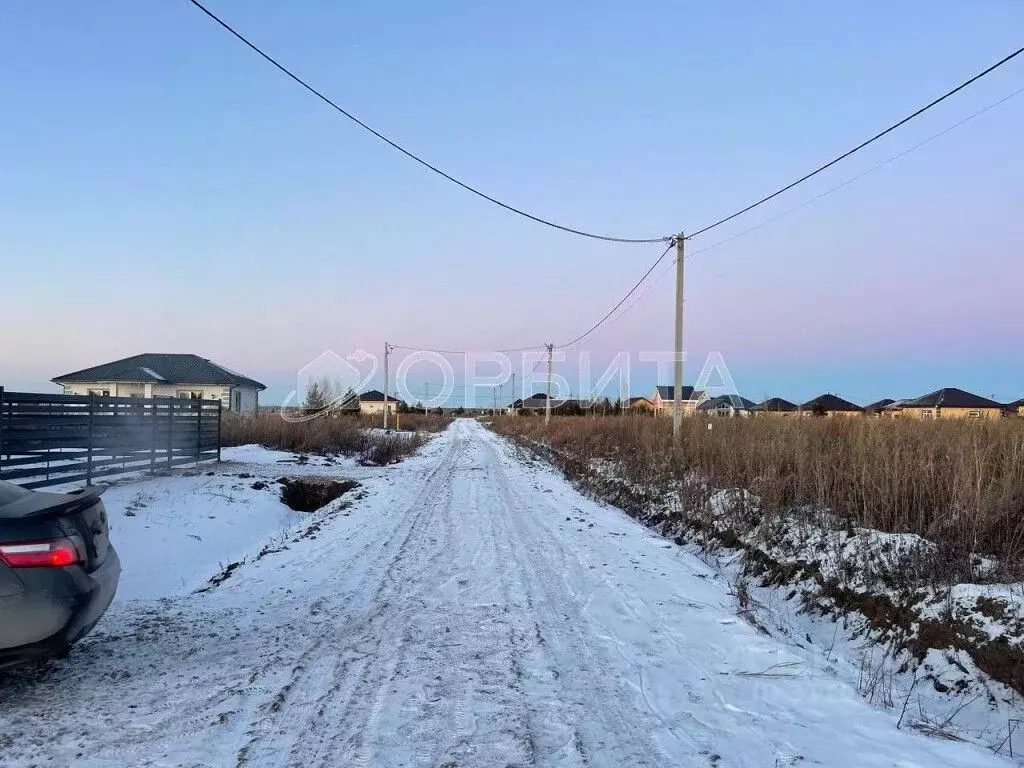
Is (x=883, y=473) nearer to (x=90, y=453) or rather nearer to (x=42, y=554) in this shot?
(x=42, y=554)

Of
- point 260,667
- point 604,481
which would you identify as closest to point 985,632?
point 260,667

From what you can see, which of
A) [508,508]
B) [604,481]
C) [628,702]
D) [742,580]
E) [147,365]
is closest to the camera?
[628,702]

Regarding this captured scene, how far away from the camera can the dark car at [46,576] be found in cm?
349

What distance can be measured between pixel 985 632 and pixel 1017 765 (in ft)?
4.53

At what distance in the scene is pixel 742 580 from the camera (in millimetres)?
7434

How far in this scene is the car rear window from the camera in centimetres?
396

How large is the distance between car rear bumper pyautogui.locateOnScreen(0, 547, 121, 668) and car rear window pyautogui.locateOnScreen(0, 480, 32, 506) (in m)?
0.61

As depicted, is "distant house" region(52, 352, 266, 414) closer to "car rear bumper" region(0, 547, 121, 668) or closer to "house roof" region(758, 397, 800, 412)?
"house roof" region(758, 397, 800, 412)

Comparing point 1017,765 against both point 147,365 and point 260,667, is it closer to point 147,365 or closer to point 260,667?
point 260,667

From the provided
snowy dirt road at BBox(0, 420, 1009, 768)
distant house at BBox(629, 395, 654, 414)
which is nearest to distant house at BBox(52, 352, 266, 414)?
distant house at BBox(629, 395, 654, 414)

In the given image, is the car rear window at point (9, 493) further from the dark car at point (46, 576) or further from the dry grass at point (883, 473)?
the dry grass at point (883, 473)

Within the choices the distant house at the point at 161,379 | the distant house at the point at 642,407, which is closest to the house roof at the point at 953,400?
the distant house at the point at 642,407

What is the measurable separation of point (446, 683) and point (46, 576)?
91.7 inches

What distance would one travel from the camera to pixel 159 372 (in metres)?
46.1
